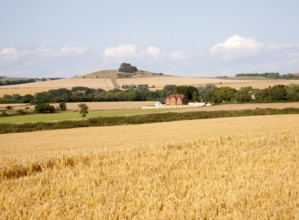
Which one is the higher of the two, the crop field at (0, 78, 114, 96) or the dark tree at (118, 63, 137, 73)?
the dark tree at (118, 63, 137, 73)

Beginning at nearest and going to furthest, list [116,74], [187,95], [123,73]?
[187,95]
[116,74]
[123,73]

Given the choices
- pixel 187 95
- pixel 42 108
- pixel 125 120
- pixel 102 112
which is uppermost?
pixel 187 95

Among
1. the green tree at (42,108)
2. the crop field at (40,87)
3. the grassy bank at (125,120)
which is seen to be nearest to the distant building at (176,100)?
the green tree at (42,108)

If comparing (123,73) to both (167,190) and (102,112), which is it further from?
(167,190)

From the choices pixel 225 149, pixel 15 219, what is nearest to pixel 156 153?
pixel 225 149

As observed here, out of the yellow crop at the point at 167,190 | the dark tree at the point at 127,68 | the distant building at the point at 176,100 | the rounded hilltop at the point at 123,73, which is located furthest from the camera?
the dark tree at the point at 127,68

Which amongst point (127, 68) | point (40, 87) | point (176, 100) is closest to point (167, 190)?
point (176, 100)

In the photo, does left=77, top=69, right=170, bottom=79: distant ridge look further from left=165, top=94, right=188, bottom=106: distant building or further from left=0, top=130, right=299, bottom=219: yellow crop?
left=0, top=130, right=299, bottom=219: yellow crop

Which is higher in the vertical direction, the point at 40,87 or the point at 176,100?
the point at 40,87

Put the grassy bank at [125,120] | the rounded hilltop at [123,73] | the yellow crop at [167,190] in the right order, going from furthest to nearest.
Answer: the rounded hilltop at [123,73], the grassy bank at [125,120], the yellow crop at [167,190]

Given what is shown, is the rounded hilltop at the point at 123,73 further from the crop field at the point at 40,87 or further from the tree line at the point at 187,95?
the tree line at the point at 187,95

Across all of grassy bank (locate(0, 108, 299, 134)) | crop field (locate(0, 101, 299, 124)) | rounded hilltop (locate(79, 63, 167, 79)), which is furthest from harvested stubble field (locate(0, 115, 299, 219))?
rounded hilltop (locate(79, 63, 167, 79))

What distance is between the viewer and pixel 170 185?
337 inches

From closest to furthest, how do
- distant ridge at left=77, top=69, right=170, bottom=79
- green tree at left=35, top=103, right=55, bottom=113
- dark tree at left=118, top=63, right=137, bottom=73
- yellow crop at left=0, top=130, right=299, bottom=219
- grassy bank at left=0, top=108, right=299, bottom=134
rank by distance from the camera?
1. yellow crop at left=0, top=130, right=299, bottom=219
2. grassy bank at left=0, top=108, right=299, bottom=134
3. green tree at left=35, top=103, right=55, bottom=113
4. distant ridge at left=77, top=69, right=170, bottom=79
5. dark tree at left=118, top=63, right=137, bottom=73
